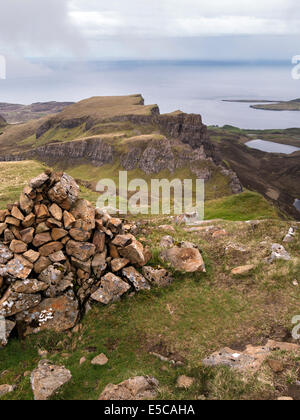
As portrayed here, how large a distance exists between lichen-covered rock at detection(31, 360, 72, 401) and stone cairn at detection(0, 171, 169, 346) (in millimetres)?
3597

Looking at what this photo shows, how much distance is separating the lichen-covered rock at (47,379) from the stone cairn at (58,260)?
11.8 feet

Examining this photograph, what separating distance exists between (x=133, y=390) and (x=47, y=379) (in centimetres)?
466

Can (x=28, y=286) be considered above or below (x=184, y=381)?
above

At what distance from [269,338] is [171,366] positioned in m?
6.57

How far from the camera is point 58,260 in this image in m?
19.8

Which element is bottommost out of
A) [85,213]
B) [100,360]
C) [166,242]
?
[100,360]

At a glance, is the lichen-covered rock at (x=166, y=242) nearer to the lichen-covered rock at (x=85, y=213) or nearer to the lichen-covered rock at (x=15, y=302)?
the lichen-covered rock at (x=85, y=213)

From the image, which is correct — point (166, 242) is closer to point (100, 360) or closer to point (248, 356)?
point (100, 360)

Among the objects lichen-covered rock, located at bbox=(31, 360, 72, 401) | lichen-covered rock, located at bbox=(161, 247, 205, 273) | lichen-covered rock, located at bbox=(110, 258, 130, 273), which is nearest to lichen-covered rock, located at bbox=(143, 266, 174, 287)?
lichen-covered rock, located at bbox=(161, 247, 205, 273)

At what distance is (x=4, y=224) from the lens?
65.8 ft

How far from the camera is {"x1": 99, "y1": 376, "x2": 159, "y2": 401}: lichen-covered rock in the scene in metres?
12.1

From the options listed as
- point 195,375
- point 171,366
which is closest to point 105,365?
point 171,366

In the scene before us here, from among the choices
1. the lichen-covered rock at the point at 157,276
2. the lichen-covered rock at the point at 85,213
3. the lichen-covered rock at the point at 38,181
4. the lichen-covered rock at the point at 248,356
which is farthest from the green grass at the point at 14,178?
the lichen-covered rock at the point at 248,356

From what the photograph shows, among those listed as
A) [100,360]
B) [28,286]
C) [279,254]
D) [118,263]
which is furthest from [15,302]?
[279,254]
